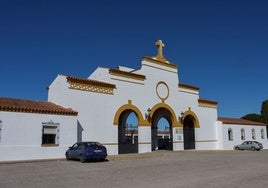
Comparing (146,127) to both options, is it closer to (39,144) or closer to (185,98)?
(185,98)

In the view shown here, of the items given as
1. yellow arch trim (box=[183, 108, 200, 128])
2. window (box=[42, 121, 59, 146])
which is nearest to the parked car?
yellow arch trim (box=[183, 108, 200, 128])

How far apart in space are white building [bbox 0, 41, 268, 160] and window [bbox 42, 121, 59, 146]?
89 mm

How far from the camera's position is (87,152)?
18.1 metres

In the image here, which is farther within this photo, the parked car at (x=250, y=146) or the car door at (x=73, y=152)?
the parked car at (x=250, y=146)

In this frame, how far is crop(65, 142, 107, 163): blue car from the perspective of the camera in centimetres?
1806

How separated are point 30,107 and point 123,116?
1352cm

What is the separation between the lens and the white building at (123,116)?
1952cm

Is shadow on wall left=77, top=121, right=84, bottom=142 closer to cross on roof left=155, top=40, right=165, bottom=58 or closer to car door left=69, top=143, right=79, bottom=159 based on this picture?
car door left=69, top=143, right=79, bottom=159

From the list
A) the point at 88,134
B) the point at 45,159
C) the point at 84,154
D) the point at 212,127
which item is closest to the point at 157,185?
the point at 84,154

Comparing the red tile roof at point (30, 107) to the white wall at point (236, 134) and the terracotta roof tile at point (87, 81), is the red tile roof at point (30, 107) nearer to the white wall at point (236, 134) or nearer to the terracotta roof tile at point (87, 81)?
the terracotta roof tile at point (87, 81)

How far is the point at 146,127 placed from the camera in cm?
2770

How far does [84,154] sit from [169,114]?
588 inches

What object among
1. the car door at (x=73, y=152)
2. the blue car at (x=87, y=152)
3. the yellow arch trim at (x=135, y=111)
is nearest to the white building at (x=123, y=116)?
the yellow arch trim at (x=135, y=111)

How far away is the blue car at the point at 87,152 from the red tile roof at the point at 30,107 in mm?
3118
